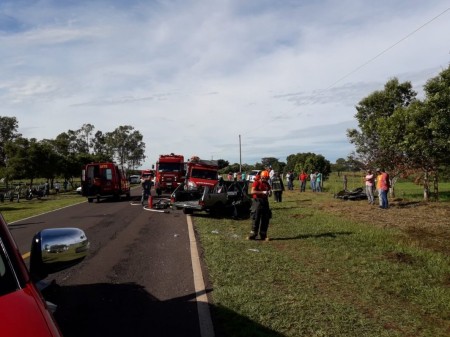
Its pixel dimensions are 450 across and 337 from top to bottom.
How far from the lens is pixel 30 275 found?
2.54 metres

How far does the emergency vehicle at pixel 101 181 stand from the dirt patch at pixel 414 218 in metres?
12.9

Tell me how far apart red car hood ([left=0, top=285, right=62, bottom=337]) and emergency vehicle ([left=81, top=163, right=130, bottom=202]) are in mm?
23942

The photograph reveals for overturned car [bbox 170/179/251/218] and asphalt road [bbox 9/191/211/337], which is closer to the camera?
asphalt road [bbox 9/191/211/337]

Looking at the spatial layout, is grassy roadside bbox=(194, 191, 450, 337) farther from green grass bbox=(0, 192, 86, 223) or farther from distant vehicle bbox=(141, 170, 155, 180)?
distant vehicle bbox=(141, 170, 155, 180)

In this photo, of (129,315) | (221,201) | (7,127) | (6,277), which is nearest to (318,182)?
(221,201)

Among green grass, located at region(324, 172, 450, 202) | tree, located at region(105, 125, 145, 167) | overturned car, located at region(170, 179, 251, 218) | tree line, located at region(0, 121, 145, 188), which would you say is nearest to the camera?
overturned car, located at region(170, 179, 251, 218)

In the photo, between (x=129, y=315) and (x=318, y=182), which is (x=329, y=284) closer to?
(x=129, y=315)

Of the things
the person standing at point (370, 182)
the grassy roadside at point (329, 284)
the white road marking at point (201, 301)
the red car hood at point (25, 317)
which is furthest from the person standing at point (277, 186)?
the red car hood at point (25, 317)

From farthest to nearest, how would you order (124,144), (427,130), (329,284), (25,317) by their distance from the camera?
(124,144) → (427,130) → (329,284) → (25,317)

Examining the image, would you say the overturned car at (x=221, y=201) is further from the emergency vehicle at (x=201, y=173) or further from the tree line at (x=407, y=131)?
the tree line at (x=407, y=131)

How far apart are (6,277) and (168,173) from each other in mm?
28283

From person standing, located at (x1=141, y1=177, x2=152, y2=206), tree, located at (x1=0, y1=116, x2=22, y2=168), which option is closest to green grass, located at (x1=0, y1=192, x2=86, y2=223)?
person standing, located at (x1=141, y1=177, x2=152, y2=206)

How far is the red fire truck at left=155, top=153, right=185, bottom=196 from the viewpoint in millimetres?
30250

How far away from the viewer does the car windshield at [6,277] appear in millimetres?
2162
